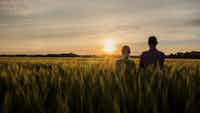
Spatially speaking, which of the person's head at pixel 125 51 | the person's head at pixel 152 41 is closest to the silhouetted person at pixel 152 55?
the person's head at pixel 152 41

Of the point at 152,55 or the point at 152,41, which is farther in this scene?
the point at 152,55

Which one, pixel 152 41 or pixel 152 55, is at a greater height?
pixel 152 41

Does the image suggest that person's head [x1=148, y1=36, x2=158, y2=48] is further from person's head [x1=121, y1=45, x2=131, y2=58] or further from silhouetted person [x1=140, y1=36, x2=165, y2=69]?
person's head [x1=121, y1=45, x2=131, y2=58]

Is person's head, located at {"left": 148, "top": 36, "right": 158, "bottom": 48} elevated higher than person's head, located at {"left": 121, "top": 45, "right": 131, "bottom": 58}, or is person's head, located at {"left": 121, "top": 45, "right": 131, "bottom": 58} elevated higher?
person's head, located at {"left": 148, "top": 36, "right": 158, "bottom": 48}

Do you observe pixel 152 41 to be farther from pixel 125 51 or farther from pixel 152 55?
pixel 125 51

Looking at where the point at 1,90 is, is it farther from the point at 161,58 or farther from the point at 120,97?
the point at 161,58

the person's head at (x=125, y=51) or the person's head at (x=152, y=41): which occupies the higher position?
the person's head at (x=152, y=41)

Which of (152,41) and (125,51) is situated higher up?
(152,41)

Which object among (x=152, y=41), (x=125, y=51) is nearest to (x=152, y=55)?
(x=152, y=41)

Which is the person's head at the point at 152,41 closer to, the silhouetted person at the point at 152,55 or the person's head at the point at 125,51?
the silhouetted person at the point at 152,55

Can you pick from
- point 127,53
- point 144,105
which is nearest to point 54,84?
point 144,105

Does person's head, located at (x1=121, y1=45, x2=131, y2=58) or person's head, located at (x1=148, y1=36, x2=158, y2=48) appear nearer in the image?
person's head, located at (x1=148, y1=36, x2=158, y2=48)

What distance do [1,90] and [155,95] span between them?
136 cm

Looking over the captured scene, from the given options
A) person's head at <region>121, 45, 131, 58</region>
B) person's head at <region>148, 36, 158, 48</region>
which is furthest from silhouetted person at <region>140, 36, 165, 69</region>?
person's head at <region>121, 45, 131, 58</region>
